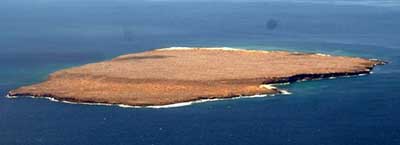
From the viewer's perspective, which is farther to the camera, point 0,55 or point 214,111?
point 0,55

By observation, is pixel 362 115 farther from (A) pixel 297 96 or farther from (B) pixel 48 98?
(B) pixel 48 98

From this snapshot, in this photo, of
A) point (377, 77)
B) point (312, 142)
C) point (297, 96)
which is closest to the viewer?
point (312, 142)

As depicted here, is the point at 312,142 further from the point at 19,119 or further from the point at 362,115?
the point at 19,119

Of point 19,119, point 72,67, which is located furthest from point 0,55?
point 19,119

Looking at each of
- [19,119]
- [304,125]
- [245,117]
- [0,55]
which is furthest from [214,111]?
[0,55]

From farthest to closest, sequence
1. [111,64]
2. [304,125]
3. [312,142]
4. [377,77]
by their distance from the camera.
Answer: [111,64] < [377,77] < [304,125] < [312,142]

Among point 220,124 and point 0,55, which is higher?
point 0,55
